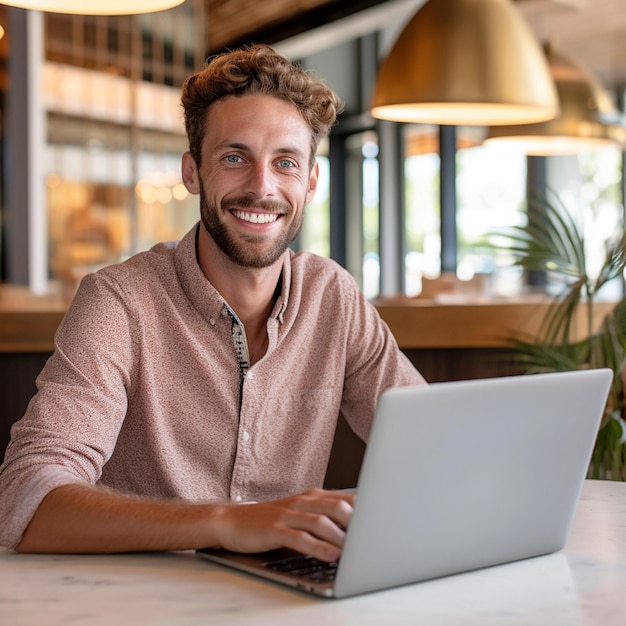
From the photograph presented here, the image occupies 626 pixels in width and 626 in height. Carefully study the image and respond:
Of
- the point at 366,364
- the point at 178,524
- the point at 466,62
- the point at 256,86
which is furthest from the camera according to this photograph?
the point at 466,62

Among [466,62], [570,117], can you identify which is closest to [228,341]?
[466,62]

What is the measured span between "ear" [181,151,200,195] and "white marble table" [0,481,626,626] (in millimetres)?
930

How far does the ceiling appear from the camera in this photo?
655 cm

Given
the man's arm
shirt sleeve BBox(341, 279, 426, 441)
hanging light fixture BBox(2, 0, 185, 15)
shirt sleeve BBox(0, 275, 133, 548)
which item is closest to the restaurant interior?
hanging light fixture BBox(2, 0, 185, 15)

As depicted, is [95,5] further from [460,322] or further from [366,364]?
[460,322]

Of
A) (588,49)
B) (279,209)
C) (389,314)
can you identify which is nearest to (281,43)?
(588,49)

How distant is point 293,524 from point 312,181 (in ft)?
3.36

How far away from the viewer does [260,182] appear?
1.84 meters

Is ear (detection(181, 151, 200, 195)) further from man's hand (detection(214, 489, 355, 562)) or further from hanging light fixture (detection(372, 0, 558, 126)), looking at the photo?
hanging light fixture (detection(372, 0, 558, 126))

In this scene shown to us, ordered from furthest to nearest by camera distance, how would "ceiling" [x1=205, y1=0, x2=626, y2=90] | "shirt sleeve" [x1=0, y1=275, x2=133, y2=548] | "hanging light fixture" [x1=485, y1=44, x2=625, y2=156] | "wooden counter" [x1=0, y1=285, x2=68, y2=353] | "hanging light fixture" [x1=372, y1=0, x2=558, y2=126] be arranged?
"ceiling" [x1=205, y1=0, x2=626, y2=90], "hanging light fixture" [x1=485, y1=44, x2=625, y2=156], "hanging light fixture" [x1=372, y1=0, x2=558, y2=126], "wooden counter" [x1=0, y1=285, x2=68, y2=353], "shirt sleeve" [x1=0, y1=275, x2=133, y2=548]

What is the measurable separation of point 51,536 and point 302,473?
66cm

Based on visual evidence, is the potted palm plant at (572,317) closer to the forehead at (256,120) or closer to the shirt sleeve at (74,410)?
the forehead at (256,120)

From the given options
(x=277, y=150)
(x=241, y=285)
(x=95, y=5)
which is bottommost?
(x=241, y=285)

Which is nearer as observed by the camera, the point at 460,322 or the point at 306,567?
the point at 306,567
